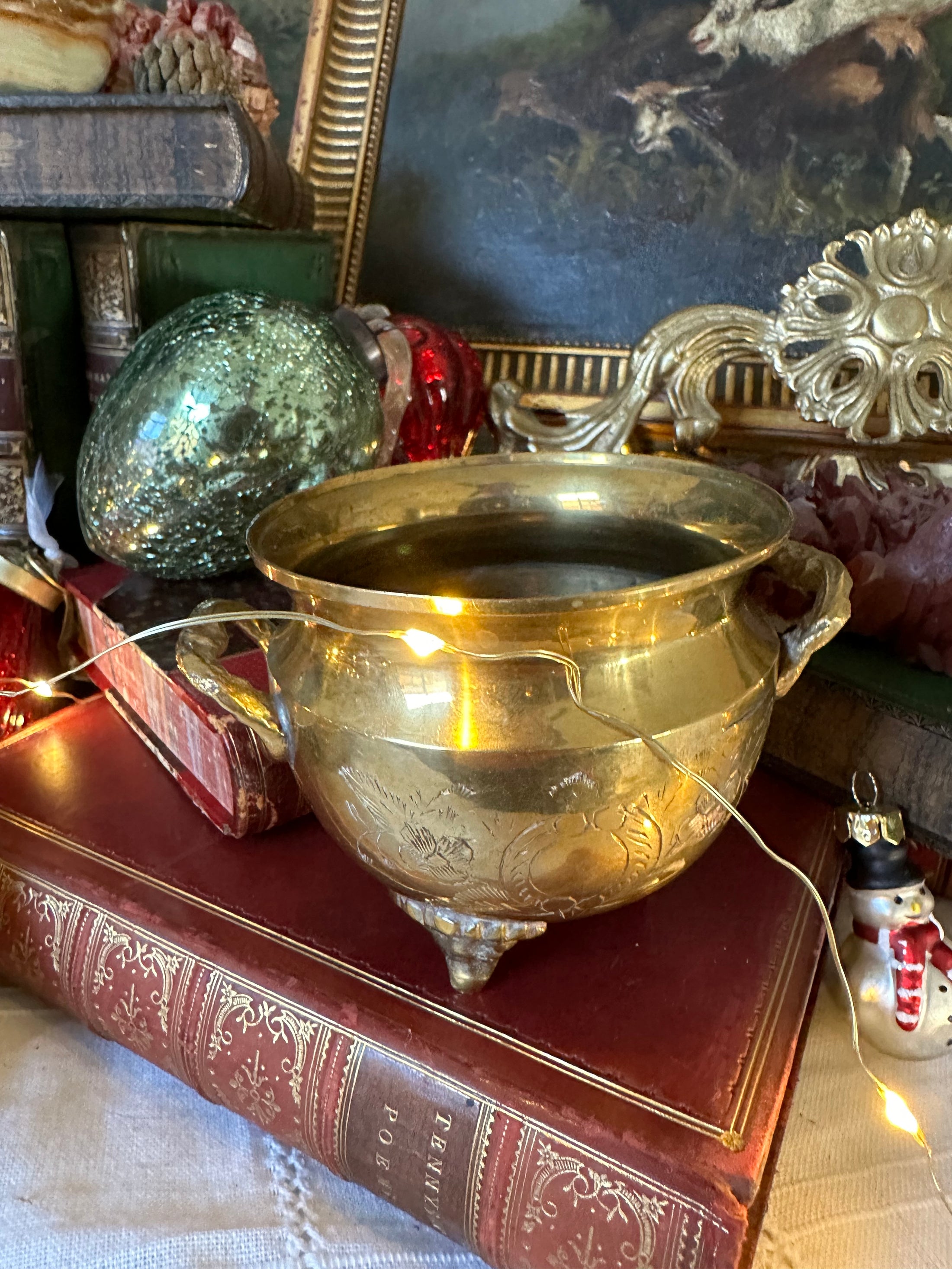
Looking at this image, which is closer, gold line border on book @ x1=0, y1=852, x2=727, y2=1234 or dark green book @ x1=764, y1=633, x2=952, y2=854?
gold line border on book @ x1=0, y1=852, x2=727, y2=1234

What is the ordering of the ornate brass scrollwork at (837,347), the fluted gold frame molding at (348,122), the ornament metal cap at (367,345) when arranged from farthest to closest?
the fluted gold frame molding at (348,122) → the ornament metal cap at (367,345) → the ornate brass scrollwork at (837,347)

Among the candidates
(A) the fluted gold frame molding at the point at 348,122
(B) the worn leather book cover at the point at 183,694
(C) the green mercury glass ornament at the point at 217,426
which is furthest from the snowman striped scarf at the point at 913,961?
(A) the fluted gold frame molding at the point at 348,122

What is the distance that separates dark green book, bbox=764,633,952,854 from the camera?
56cm

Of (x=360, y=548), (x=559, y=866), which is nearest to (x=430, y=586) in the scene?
(x=360, y=548)

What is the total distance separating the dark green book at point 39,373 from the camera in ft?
2.29

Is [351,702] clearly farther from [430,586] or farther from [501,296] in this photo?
[501,296]

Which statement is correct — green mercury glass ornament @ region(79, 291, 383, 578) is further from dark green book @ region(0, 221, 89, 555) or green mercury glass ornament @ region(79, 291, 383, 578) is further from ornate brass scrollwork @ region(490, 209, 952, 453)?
ornate brass scrollwork @ region(490, 209, 952, 453)

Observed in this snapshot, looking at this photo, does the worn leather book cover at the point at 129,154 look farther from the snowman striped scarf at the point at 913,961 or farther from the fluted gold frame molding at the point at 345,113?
the snowman striped scarf at the point at 913,961

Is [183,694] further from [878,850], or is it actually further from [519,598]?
[878,850]

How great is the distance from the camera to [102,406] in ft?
2.24

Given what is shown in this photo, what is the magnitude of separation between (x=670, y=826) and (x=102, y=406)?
52 cm

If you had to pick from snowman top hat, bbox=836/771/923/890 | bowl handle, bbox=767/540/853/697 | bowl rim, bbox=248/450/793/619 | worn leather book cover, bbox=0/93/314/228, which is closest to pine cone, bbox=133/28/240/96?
worn leather book cover, bbox=0/93/314/228

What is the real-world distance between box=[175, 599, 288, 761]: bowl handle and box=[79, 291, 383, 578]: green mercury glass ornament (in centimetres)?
20

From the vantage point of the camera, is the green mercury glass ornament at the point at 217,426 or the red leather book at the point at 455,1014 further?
the green mercury glass ornament at the point at 217,426
